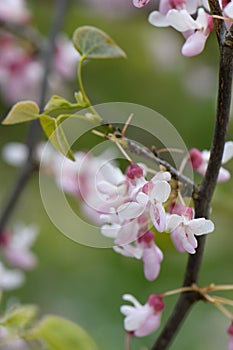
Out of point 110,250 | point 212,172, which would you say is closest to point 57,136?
point 212,172

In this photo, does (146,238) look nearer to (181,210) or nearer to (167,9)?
(181,210)

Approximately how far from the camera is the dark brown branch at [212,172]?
57 cm

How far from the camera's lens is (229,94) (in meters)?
0.59

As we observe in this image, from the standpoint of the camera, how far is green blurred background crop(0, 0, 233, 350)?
1829 millimetres

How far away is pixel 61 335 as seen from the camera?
86 cm

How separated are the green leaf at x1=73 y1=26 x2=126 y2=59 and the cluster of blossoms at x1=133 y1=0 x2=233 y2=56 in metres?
0.10

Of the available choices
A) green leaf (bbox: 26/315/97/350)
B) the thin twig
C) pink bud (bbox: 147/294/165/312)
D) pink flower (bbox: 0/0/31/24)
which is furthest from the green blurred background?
the thin twig

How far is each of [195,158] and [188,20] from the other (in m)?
0.15

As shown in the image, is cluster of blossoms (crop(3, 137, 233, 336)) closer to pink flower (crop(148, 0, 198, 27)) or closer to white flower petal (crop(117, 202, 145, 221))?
white flower petal (crop(117, 202, 145, 221))

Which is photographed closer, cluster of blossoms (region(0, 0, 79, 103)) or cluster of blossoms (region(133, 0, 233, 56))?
cluster of blossoms (region(133, 0, 233, 56))

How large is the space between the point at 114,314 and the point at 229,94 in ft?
4.49

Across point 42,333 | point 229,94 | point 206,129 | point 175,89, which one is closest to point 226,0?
point 229,94

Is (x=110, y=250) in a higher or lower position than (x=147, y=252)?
lower

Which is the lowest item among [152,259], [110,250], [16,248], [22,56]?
[110,250]
